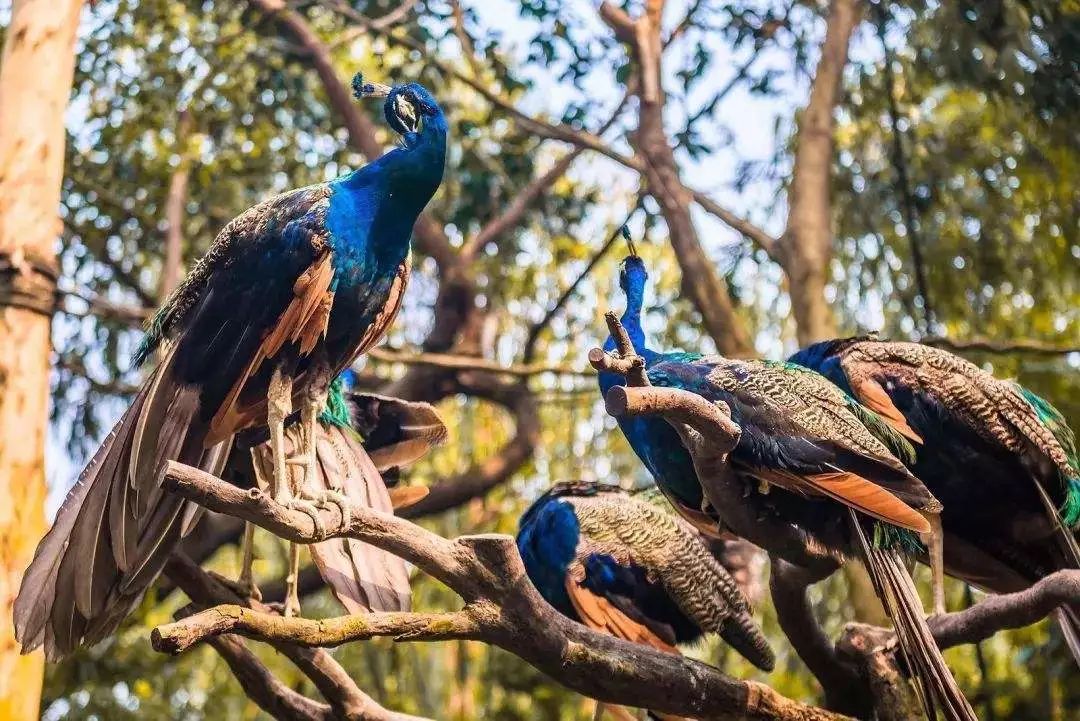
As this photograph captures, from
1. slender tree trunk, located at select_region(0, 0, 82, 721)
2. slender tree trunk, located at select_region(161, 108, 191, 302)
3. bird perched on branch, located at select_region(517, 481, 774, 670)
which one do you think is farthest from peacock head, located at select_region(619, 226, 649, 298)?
slender tree trunk, located at select_region(161, 108, 191, 302)

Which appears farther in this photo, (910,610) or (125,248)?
(125,248)

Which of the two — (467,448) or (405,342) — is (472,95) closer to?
(405,342)

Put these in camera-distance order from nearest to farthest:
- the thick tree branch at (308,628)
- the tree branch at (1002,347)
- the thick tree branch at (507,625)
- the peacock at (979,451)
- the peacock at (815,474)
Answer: the thick tree branch at (308,628), the thick tree branch at (507,625), the peacock at (815,474), the peacock at (979,451), the tree branch at (1002,347)

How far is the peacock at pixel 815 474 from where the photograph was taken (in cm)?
362

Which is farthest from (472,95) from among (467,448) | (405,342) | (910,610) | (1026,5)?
(910,610)

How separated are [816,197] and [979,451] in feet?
6.77

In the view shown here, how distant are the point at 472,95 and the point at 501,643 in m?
6.14

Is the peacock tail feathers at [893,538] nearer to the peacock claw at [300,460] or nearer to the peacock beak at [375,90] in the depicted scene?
the peacock claw at [300,460]

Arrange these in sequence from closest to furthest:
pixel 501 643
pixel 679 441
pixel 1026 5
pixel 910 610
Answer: pixel 501 643
pixel 910 610
pixel 679 441
pixel 1026 5

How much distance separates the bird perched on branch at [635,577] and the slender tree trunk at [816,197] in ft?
4.38

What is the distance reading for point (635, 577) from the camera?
494 centimetres

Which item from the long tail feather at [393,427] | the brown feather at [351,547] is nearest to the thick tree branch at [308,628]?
the brown feather at [351,547]

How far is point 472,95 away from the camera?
29.3 ft

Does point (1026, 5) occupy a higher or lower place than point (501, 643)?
higher
